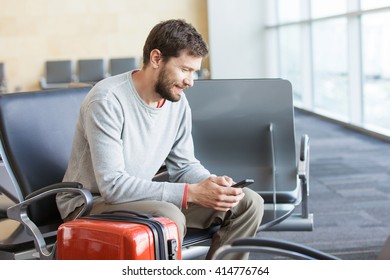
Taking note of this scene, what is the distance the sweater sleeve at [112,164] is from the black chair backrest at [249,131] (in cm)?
73

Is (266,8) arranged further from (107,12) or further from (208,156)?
(208,156)

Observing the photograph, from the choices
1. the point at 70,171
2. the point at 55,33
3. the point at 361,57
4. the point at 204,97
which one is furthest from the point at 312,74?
the point at 70,171

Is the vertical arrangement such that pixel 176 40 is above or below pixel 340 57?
above

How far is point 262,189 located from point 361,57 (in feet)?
15.4

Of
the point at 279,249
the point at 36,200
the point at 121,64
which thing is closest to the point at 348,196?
the point at 36,200

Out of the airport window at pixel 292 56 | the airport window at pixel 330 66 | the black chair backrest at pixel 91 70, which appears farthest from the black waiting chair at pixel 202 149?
the black chair backrest at pixel 91 70

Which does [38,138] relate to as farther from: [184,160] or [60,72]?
[60,72]

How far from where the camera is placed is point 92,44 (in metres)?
11.0

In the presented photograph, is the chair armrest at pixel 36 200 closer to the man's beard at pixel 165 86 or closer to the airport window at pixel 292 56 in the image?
the man's beard at pixel 165 86

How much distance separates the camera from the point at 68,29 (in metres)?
11.0

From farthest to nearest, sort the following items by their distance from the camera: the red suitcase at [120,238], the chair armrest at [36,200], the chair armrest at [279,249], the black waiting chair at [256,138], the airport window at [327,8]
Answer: the airport window at [327,8] < the black waiting chair at [256,138] < the chair armrest at [36,200] < the red suitcase at [120,238] < the chair armrest at [279,249]

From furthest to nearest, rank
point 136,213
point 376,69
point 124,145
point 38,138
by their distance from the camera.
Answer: point 376,69 → point 38,138 → point 124,145 → point 136,213

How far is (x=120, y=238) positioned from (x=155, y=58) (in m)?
0.68

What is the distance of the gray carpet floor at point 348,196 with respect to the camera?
3441 millimetres
